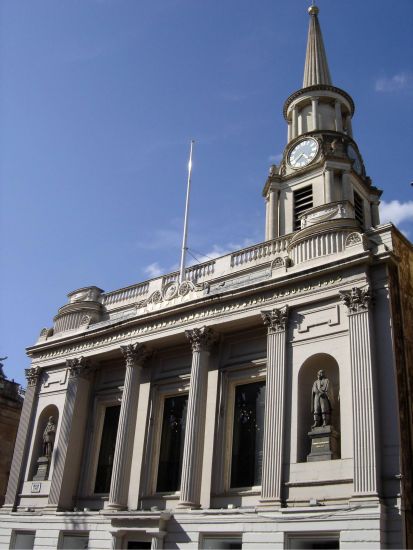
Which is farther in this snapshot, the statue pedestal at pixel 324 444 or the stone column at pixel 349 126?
the stone column at pixel 349 126

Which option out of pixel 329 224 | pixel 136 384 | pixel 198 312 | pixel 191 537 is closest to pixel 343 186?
pixel 329 224

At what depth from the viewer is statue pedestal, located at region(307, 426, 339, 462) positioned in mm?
18922

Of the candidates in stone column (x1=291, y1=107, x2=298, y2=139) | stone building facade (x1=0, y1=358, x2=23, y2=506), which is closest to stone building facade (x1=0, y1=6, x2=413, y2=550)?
stone column (x1=291, y1=107, x2=298, y2=139)

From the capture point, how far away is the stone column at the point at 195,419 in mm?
21312

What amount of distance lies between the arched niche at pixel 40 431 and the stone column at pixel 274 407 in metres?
12.0

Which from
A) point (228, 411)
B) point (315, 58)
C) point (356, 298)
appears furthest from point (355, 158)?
point (228, 411)

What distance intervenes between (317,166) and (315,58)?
1136 cm

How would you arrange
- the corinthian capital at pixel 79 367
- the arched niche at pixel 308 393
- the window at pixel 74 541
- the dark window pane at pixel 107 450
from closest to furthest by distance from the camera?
the arched niche at pixel 308 393, the window at pixel 74 541, the dark window pane at pixel 107 450, the corinthian capital at pixel 79 367

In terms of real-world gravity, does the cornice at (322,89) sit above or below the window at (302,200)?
above

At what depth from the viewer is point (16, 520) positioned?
1021 inches

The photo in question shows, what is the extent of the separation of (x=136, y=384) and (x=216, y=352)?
3.99 m

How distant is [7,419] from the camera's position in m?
38.2

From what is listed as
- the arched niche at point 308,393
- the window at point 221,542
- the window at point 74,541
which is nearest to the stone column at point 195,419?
the window at point 221,542

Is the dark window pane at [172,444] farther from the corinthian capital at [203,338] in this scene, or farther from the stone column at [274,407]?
the stone column at [274,407]
